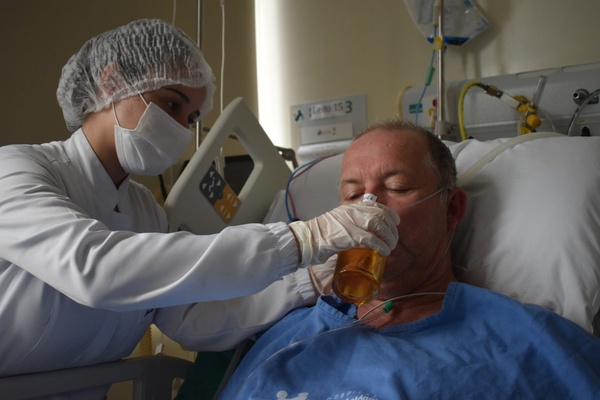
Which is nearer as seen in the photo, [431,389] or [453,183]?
[431,389]

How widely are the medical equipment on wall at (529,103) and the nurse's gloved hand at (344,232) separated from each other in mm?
1114

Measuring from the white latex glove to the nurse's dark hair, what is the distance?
1.15 feet

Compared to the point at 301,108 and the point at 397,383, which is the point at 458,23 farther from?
the point at 397,383

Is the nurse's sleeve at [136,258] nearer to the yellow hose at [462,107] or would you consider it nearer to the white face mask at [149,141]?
the white face mask at [149,141]

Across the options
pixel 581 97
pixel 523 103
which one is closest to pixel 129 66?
pixel 523 103

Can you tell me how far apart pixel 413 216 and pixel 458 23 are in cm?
141

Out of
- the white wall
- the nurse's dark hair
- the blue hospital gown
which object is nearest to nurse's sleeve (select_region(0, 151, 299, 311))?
the blue hospital gown

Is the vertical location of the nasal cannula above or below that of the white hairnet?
below

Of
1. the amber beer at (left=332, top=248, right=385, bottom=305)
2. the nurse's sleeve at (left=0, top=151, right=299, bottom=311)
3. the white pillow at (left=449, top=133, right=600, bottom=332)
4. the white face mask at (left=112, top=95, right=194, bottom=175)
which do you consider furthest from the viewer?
the white face mask at (left=112, top=95, right=194, bottom=175)

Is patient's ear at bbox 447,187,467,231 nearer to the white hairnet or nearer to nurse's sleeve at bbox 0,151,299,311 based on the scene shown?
nurse's sleeve at bbox 0,151,299,311

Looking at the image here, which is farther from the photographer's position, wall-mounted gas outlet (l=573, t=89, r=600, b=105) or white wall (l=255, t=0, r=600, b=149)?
white wall (l=255, t=0, r=600, b=149)

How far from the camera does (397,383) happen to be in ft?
3.64

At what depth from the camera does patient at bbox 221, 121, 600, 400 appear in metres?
1.10

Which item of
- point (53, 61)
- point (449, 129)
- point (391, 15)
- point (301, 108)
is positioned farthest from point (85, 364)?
point (391, 15)
